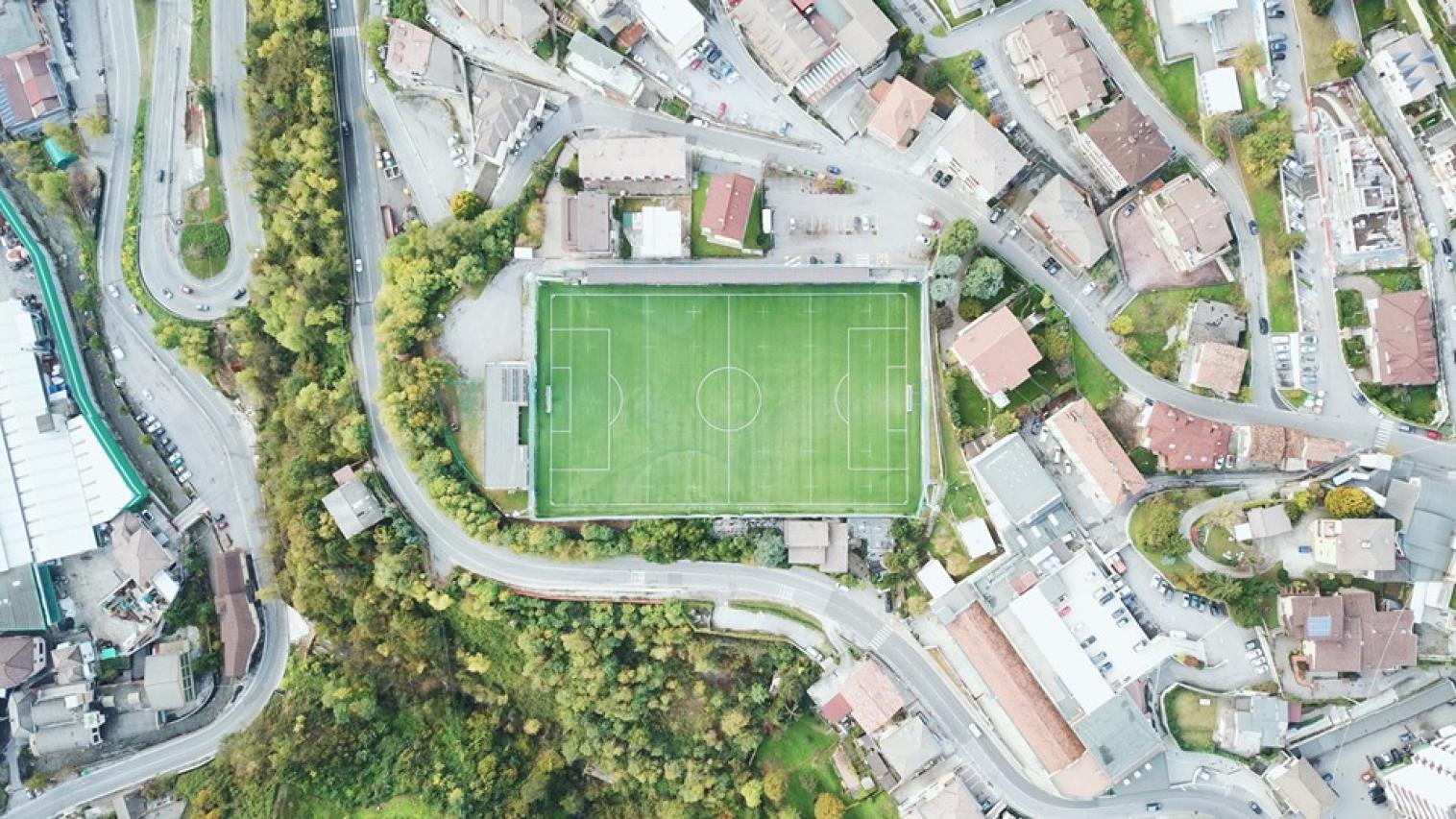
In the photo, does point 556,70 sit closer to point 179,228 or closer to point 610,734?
point 179,228

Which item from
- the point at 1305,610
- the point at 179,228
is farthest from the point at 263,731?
the point at 1305,610

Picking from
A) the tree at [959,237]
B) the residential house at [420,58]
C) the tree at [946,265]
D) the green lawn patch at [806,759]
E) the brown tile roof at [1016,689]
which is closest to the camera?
the tree at [959,237]

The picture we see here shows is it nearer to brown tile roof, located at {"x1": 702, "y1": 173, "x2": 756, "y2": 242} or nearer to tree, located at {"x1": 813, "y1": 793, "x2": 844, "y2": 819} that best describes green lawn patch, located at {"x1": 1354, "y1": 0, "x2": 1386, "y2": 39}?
brown tile roof, located at {"x1": 702, "y1": 173, "x2": 756, "y2": 242}

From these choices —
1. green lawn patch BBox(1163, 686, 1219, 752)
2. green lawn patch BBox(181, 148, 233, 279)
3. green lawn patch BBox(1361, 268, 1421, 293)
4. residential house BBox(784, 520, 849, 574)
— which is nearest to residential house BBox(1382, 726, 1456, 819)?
green lawn patch BBox(1163, 686, 1219, 752)

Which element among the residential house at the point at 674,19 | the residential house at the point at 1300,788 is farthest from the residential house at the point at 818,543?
the residential house at the point at 674,19

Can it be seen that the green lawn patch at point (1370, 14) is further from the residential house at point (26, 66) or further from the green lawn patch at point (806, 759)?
the residential house at point (26, 66)
